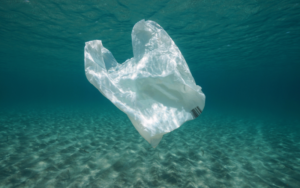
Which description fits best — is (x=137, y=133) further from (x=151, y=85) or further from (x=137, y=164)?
(x=151, y=85)

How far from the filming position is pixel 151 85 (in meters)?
2.85

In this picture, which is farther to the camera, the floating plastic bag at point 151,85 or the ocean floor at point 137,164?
the ocean floor at point 137,164

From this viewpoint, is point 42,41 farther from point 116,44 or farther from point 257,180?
point 257,180

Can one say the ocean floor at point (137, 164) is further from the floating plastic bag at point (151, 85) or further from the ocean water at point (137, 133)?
the floating plastic bag at point (151, 85)

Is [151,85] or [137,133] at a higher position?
[151,85]

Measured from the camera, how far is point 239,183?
385cm

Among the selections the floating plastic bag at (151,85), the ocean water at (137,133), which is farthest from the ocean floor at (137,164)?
the floating plastic bag at (151,85)

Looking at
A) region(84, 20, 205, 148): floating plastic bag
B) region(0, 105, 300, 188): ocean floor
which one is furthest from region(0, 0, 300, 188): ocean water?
region(84, 20, 205, 148): floating plastic bag

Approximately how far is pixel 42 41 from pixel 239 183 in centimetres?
2193

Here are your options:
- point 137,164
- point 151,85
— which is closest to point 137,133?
point 137,164

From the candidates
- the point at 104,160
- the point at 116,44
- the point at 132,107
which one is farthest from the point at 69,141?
the point at 116,44

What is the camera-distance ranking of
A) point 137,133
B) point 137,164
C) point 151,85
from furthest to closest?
point 137,133 → point 137,164 → point 151,85

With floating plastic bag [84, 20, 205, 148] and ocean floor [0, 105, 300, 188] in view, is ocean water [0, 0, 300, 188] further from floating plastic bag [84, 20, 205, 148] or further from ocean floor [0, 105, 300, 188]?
floating plastic bag [84, 20, 205, 148]

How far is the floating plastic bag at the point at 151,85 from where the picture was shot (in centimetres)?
255
